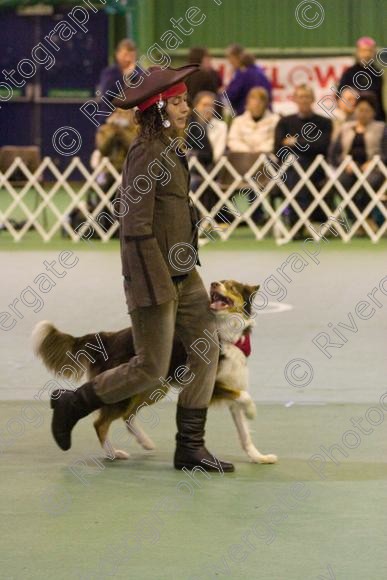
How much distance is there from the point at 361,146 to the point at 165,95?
885cm

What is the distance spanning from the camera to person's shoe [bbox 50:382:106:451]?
17.5ft

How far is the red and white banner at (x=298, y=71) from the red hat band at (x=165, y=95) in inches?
549

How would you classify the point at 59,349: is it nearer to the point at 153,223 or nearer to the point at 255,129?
the point at 153,223

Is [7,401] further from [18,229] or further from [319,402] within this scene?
[18,229]

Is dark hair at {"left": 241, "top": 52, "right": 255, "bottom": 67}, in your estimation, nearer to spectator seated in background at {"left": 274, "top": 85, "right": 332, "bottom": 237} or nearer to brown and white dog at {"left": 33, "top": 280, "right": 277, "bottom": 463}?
spectator seated in background at {"left": 274, "top": 85, "right": 332, "bottom": 237}

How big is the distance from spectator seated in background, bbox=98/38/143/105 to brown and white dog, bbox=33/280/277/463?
367 inches

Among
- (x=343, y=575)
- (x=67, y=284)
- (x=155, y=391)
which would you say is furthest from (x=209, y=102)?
(x=343, y=575)

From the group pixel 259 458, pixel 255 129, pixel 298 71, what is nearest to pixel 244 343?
pixel 259 458

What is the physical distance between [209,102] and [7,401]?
24.2 feet

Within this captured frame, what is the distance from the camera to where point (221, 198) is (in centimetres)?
1340

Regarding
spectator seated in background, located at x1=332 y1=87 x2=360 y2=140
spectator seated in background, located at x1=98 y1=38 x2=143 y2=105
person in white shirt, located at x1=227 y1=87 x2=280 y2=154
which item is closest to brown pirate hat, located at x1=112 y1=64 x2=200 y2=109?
person in white shirt, located at x1=227 y1=87 x2=280 y2=154

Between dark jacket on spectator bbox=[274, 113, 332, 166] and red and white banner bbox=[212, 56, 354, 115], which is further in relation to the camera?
red and white banner bbox=[212, 56, 354, 115]

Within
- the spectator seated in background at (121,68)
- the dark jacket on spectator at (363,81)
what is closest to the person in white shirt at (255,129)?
the spectator seated in background at (121,68)

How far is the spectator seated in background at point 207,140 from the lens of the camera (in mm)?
13562
